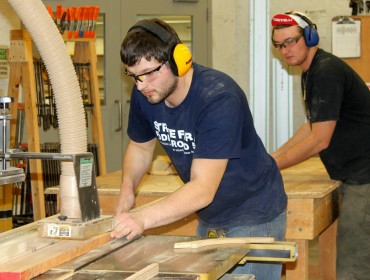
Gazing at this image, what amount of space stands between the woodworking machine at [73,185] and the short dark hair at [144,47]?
487 millimetres

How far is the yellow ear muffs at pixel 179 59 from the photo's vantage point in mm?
2771

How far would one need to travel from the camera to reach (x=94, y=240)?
2645 mm

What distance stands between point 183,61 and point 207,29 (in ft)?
15.3

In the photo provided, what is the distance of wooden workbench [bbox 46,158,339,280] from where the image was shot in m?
3.85

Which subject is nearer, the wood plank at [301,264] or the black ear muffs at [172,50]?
the black ear muffs at [172,50]

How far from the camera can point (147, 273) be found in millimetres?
2230

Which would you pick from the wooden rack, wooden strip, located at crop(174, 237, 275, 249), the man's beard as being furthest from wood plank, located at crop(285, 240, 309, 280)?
the wooden rack

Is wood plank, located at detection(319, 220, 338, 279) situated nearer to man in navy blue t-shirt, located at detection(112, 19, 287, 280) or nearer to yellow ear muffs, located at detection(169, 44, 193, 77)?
man in navy blue t-shirt, located at detection(112, 19, 287, 280)

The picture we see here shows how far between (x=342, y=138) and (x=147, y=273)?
8.15ft

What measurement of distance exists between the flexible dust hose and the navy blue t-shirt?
576 mm

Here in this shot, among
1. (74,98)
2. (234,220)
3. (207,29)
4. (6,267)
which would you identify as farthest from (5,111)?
(207,29)

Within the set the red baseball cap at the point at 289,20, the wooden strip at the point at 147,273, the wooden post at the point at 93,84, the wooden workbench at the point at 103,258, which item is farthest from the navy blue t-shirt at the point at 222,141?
the wooden post at the point at 93,84

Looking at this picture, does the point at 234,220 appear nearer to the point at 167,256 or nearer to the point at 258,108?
the point at 167,256

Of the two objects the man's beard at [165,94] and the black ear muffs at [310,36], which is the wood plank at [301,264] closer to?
the black ear muffs at [310,36]
